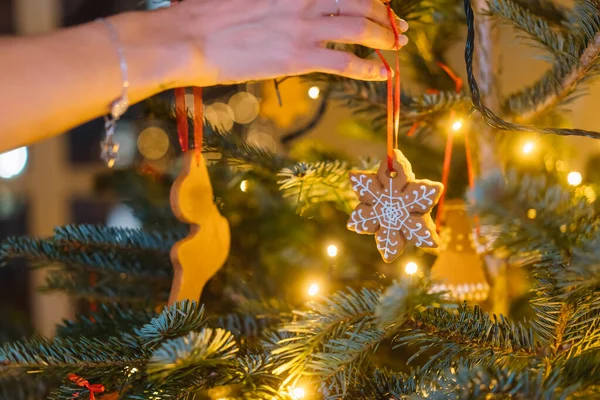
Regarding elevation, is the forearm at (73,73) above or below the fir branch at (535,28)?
above

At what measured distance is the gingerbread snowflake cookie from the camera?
0.47m

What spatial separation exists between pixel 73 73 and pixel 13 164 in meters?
1.31

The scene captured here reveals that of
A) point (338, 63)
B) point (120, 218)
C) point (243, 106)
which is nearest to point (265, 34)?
point (338, 63)

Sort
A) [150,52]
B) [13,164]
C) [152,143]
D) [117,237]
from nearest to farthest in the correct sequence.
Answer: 1. [150,52]
2. [117,237]
3. [152,143]
4. [13,164]

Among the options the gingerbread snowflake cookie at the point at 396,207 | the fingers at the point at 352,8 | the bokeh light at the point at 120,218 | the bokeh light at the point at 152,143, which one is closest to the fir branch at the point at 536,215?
the gingerbread snowflake cookie at the point at 396,207

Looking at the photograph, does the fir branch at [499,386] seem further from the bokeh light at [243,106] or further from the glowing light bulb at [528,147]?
the bokeh light at [243,106]

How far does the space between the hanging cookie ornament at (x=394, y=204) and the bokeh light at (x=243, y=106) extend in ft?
3.05

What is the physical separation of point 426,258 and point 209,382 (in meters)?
0.35

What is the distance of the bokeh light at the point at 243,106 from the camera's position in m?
1.40

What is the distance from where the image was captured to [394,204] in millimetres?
478

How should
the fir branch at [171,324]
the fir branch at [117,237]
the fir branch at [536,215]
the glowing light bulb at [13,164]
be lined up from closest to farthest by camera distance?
the fir branch at [536,215]
the fir branch at [171,324]
the fir branch at [117,237]
the glowing light bulb at [13,164]

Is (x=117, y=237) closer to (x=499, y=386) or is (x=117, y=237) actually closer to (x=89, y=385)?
(x=89, y=385)

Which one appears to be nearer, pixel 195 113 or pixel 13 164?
pixel 195 113

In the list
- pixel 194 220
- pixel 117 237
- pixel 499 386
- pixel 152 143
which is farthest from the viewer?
pixel 152 143
